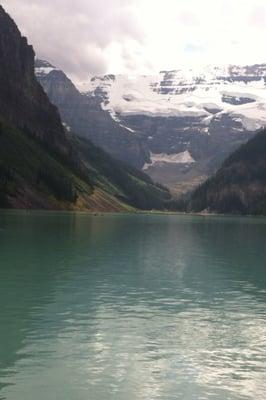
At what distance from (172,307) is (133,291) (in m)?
10.1

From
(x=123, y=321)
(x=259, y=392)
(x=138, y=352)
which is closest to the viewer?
(x=259, y=392)

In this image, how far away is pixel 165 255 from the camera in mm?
119375

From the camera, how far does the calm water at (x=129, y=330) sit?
36250 mm

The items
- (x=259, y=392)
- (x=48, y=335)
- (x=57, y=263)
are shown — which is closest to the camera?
(x=259, y=392)

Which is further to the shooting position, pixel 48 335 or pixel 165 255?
pixel 165 255

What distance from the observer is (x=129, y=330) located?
5003 centimetres

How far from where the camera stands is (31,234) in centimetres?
15162

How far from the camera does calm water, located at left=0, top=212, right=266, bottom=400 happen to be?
36250mm

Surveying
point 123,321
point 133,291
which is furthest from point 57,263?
point 123,321

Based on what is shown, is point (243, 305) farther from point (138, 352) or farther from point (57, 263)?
point (57, 263)

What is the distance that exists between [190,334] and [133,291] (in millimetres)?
22398

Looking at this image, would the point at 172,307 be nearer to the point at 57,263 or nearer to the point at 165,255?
the point at 57,263

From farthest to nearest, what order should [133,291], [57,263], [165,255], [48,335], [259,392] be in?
[165,255], [57,263], [133,291], [48,335], [259,392]

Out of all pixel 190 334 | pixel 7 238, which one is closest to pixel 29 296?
pixel 190 334
